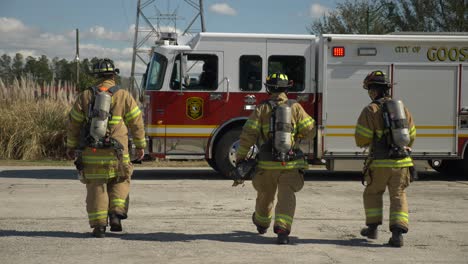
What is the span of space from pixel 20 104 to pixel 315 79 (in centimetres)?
807

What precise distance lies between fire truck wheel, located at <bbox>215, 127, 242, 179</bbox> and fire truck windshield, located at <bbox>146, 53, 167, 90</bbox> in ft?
4.98

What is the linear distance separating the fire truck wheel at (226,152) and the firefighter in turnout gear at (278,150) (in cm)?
523

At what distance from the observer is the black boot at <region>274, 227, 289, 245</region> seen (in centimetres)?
668

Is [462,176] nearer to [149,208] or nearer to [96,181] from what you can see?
[149,208]

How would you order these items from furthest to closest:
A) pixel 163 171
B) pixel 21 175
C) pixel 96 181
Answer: pixel 163 171
pixel 21 175
pixel 96 181

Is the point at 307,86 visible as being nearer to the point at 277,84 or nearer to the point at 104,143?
the point at 277,84

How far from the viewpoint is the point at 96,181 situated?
682 centimetres

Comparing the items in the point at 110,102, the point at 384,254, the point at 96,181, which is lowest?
the point at 384,254

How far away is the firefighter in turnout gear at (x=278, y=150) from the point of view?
671 centimetres

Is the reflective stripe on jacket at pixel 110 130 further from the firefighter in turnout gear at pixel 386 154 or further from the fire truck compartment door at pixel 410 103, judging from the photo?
the fire truck compartment door at pixel 410 103

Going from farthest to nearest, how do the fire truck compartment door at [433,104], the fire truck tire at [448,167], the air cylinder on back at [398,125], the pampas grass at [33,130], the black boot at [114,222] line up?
the pampas grass at [33,130]
the fire truck tire at [448,167]
the fire truck compartment door at [433,104]
the black boot at [114,222]
the air cylinder on back at [398,125]

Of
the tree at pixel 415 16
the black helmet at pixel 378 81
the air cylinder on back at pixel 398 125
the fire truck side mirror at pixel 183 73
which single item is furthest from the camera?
the tree at pixel 415 16

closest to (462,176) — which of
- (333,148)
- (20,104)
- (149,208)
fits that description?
(333,148)

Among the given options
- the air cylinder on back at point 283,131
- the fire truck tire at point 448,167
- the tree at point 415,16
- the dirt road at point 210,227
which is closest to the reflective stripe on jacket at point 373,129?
the air cylinder on back at point 283,131
